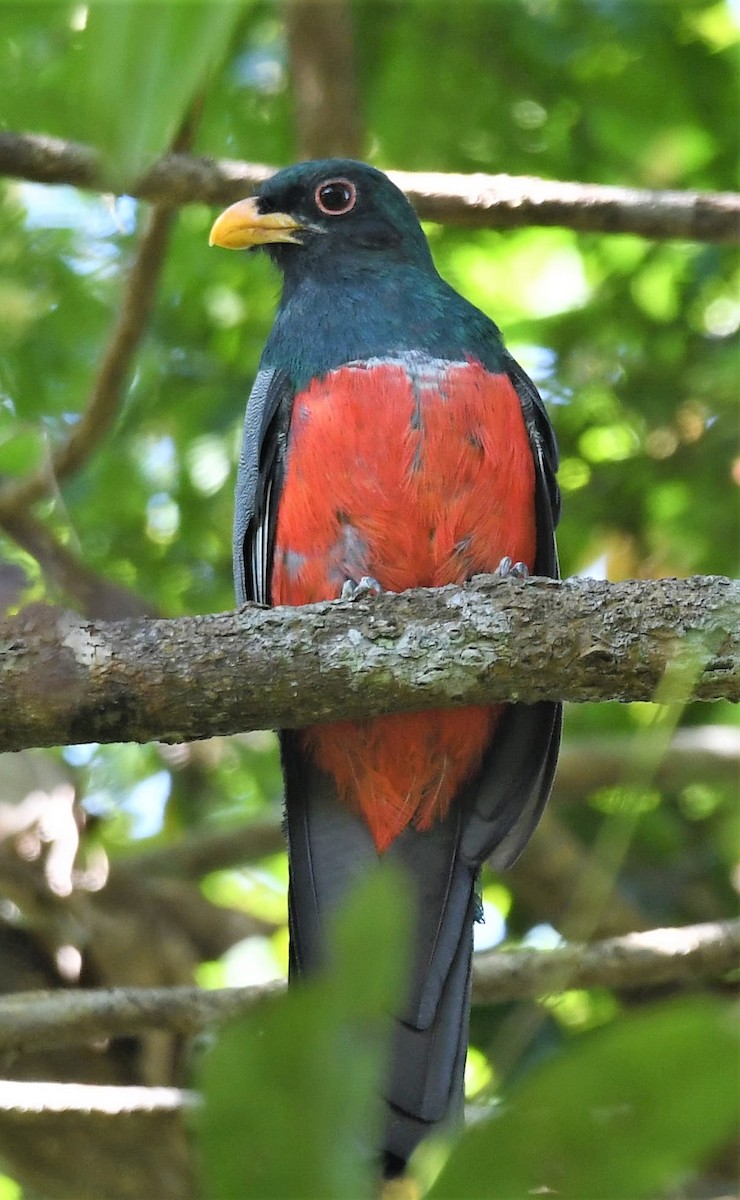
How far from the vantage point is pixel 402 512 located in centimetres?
397

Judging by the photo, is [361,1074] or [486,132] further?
[486,132]

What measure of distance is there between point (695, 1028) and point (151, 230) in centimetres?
450

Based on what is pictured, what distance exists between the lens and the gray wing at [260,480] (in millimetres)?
4327

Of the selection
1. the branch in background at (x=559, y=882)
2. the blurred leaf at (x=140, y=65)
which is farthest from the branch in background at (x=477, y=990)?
the blurred leaf at (x=140, y=65)

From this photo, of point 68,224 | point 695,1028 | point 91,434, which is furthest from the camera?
point 68,224

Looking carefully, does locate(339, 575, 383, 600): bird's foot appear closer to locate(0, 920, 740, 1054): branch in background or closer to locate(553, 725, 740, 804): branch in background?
locate(0, 920, 740, 1054): branch in background

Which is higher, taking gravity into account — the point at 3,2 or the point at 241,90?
the point at 241,90

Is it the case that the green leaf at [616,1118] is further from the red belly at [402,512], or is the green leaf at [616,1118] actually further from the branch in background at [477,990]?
the red belly at [402,512]

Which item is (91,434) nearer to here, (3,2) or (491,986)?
(491,986)

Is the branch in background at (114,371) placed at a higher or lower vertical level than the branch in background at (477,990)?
higher

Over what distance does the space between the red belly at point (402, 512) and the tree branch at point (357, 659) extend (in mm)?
740

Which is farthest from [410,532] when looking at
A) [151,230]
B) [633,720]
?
[633,720]

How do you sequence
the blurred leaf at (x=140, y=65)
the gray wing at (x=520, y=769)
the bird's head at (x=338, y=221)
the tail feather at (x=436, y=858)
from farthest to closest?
the bird's head at (x=338, y=221) < the gray wing at (x=520, y=769) < the tail feather at (x=436, y=858) < the blurred leaf at (x=140, y=65)

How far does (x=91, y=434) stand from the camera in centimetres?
538
